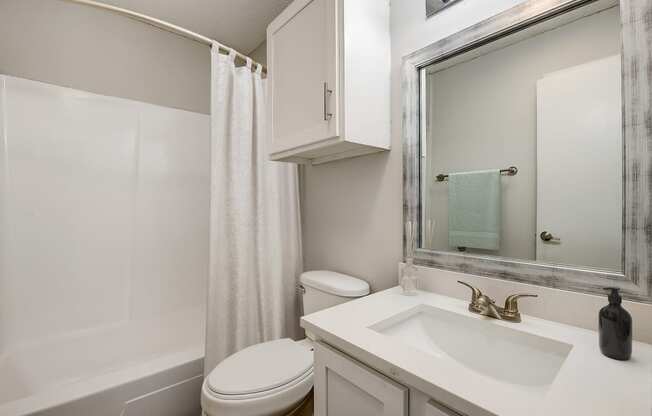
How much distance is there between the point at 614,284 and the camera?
0.69 metres

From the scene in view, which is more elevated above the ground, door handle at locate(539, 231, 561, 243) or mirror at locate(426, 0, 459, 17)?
mirror at locate(426, 0, 459, 17)

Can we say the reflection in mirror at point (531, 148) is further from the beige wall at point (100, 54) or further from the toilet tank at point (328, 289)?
the beige wall at point (100, 54)

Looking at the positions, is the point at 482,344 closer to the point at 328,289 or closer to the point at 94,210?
the point at 328,289

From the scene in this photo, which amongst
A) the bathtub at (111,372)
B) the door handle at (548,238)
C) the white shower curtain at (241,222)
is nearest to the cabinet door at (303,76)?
the white shower curtain at (241,222)

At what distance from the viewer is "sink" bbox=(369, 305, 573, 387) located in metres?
0.67

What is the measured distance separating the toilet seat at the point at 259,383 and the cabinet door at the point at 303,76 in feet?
2.93

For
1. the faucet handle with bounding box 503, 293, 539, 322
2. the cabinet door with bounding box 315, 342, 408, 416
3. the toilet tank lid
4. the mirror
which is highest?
the mirror

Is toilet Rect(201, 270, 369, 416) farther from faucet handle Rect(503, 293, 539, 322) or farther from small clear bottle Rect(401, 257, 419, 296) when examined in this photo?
faucet handle Rect(503, 293, 539, 322)

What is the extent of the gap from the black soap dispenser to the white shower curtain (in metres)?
1.25

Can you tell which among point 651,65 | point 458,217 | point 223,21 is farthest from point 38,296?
point 651,65

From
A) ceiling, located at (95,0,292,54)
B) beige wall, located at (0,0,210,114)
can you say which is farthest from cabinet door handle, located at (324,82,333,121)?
beige wall, located at (0,0,210,114)

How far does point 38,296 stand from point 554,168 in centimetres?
243

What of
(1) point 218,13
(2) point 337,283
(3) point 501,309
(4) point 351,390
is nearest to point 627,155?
(3) point 501,309

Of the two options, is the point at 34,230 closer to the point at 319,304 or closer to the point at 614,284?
the point at 319,304
